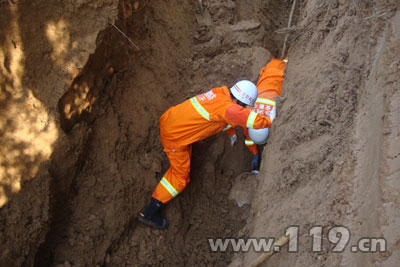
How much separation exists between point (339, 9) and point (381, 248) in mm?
2667

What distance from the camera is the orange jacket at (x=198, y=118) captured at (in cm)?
363

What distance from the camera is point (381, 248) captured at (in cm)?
146

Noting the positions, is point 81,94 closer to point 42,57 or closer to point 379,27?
point 42,57

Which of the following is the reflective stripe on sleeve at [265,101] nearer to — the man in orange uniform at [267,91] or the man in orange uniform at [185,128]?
the man in orange uniform at [267,91]

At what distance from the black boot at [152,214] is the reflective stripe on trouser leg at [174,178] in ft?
0.23

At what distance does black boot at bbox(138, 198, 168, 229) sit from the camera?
3.92 metres

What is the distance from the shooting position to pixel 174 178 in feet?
13.0

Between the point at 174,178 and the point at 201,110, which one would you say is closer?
the point at 201,110

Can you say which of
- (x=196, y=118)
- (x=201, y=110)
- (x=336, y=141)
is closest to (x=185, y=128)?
(x=196, y=118)

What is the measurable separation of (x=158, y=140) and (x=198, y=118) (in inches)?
33.2

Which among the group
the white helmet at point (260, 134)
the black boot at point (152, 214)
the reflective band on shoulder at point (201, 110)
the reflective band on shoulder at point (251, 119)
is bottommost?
the black boot at point (152, 214)

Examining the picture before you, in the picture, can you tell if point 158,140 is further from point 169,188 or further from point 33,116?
point 33,116

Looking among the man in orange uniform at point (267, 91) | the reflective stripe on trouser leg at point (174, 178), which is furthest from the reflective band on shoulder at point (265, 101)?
the reflective stripe on trouser leg at point (174, 178)
